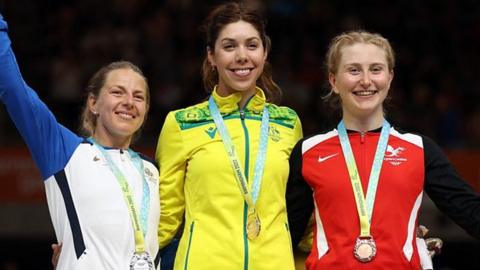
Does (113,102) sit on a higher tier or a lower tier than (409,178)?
higher

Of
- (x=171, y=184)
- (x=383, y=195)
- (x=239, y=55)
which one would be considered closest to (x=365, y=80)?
(x=383, y=195)

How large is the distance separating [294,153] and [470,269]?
20.8ft

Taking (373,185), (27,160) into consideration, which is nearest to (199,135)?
(373,185)

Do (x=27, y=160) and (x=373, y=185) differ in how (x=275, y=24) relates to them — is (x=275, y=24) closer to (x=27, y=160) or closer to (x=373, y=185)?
(x=27, y=160)

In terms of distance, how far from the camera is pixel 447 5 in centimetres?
1260

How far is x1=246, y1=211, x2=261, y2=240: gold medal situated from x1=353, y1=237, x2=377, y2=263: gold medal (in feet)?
1.45

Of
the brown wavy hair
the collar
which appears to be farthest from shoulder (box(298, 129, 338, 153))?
the brown wavy hair

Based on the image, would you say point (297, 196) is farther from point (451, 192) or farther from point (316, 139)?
point (451, 192)

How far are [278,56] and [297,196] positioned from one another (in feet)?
21.5

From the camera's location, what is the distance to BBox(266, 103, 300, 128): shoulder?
544 centimetres

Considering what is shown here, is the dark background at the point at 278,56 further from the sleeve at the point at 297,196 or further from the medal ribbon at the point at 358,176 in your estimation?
the medal ribbon at the point at 358,176

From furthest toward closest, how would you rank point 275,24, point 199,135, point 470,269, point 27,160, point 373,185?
1. point 275,24
2. point 470,269
3. point 27,160
4. point 199,135
5. point 373,185

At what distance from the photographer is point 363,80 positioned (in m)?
5.09

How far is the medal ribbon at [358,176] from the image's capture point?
492 centimetres
